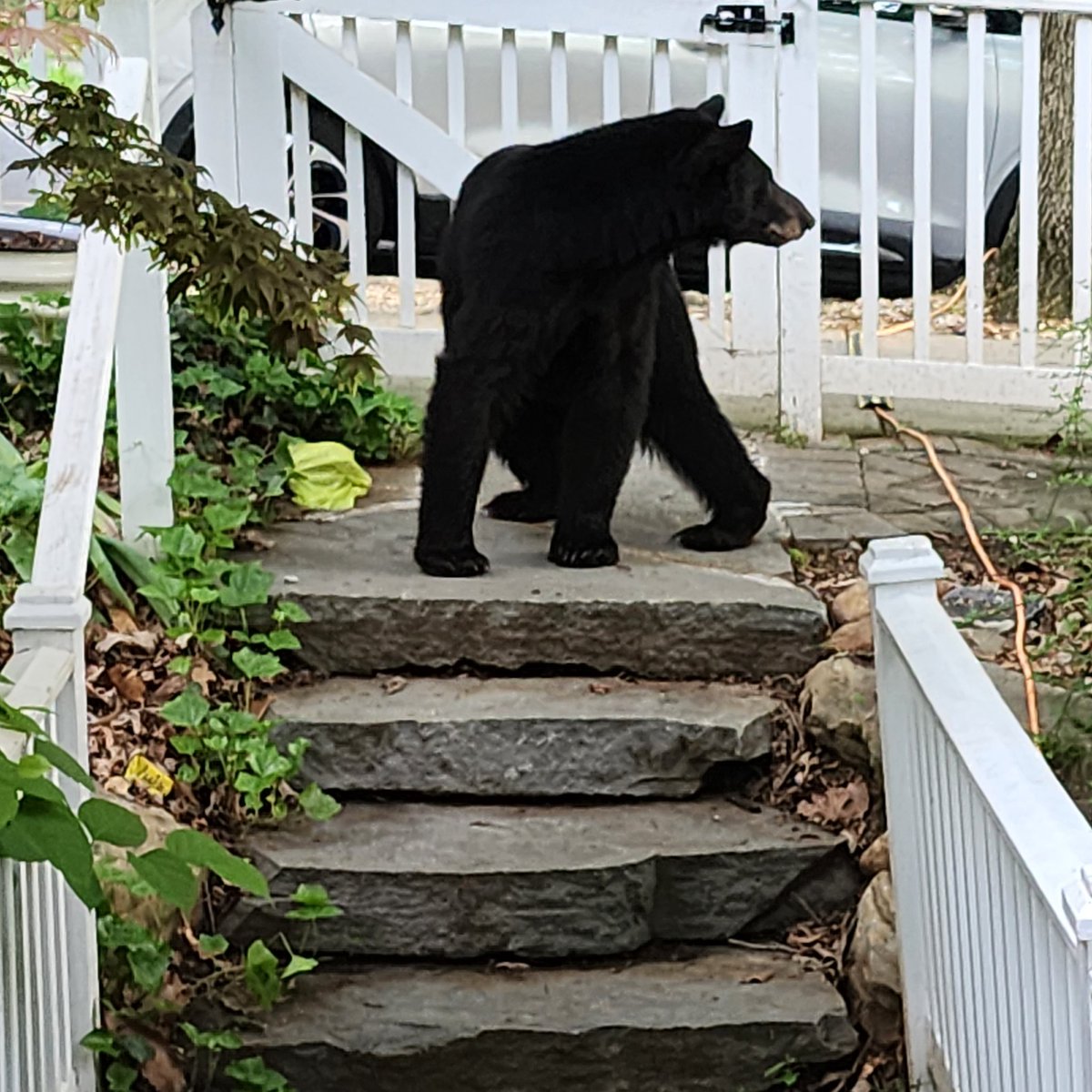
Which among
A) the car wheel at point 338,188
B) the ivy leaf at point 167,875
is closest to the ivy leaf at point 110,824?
the ivy leaf at point 167,875

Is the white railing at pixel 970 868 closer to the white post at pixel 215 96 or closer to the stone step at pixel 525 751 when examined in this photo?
the stone step at pixel 525 751

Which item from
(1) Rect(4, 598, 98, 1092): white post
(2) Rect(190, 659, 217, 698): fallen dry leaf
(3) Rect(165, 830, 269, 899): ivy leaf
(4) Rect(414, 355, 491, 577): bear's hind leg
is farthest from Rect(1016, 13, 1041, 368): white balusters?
(3) Rect(165, 830, 269, 899): ivy leaf

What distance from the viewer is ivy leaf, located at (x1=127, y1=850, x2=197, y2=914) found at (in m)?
1.88

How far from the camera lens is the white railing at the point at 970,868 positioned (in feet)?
6.78

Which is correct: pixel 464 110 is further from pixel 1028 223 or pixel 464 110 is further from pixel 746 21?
pixel 1028 223

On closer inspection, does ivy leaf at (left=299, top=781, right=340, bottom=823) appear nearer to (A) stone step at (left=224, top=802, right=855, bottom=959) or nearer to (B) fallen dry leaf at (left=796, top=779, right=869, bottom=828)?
(A) stone step at (left=224, top=802, right=855, bottom=959)

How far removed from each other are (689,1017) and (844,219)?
3.87 metres

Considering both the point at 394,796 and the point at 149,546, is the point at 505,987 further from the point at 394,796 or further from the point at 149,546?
the point at 149,546

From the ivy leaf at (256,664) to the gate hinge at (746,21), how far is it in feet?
8.91

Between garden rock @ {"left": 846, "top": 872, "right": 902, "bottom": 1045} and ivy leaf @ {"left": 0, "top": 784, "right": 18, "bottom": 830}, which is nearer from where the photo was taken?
ivy leaf @ {"left": 0, "top": 784, "right": 18, "bottom": 830}

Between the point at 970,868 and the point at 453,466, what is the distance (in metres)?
1.91

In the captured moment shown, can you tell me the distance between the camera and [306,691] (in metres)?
4.09

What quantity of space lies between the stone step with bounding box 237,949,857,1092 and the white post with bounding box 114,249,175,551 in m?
1.34

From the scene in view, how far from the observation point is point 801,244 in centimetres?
569
